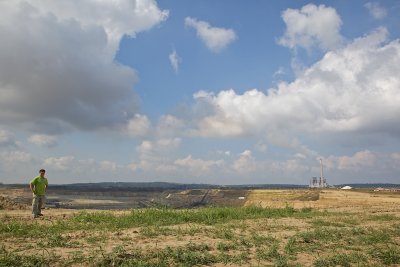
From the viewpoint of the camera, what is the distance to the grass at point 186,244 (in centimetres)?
882

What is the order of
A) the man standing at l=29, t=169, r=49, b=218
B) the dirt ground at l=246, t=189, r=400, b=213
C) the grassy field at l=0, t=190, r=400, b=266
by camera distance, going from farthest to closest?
the dirt ground at l=246, t=189, r=400, b=213, the man standing at l=29, t=169, r=49, b=218, the grassy field at l=0, t=190, r=400, b=266

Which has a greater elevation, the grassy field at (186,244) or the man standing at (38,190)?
the man standing at (38,190)

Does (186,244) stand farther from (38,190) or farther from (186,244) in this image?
(38,190)

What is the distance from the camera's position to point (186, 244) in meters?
10.3

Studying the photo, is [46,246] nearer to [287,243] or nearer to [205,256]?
[205,256]

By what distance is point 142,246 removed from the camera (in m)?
10.0

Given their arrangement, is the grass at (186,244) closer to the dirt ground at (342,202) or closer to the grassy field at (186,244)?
the grassy field at (186,244)

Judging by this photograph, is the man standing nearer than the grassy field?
No

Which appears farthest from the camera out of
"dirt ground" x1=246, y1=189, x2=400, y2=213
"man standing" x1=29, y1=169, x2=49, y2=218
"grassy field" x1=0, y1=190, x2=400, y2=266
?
"dirt ground" x1=246, y1=189, x2=400, y2=213

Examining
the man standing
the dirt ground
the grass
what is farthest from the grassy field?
the dirt ground

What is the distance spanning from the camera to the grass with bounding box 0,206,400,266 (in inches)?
347

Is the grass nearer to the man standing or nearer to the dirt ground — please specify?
the man standing

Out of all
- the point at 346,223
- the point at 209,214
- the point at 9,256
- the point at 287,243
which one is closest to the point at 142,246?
the point at 9,256

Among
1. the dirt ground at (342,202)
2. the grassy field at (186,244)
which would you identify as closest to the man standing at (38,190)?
the grassy field at (186,244)
